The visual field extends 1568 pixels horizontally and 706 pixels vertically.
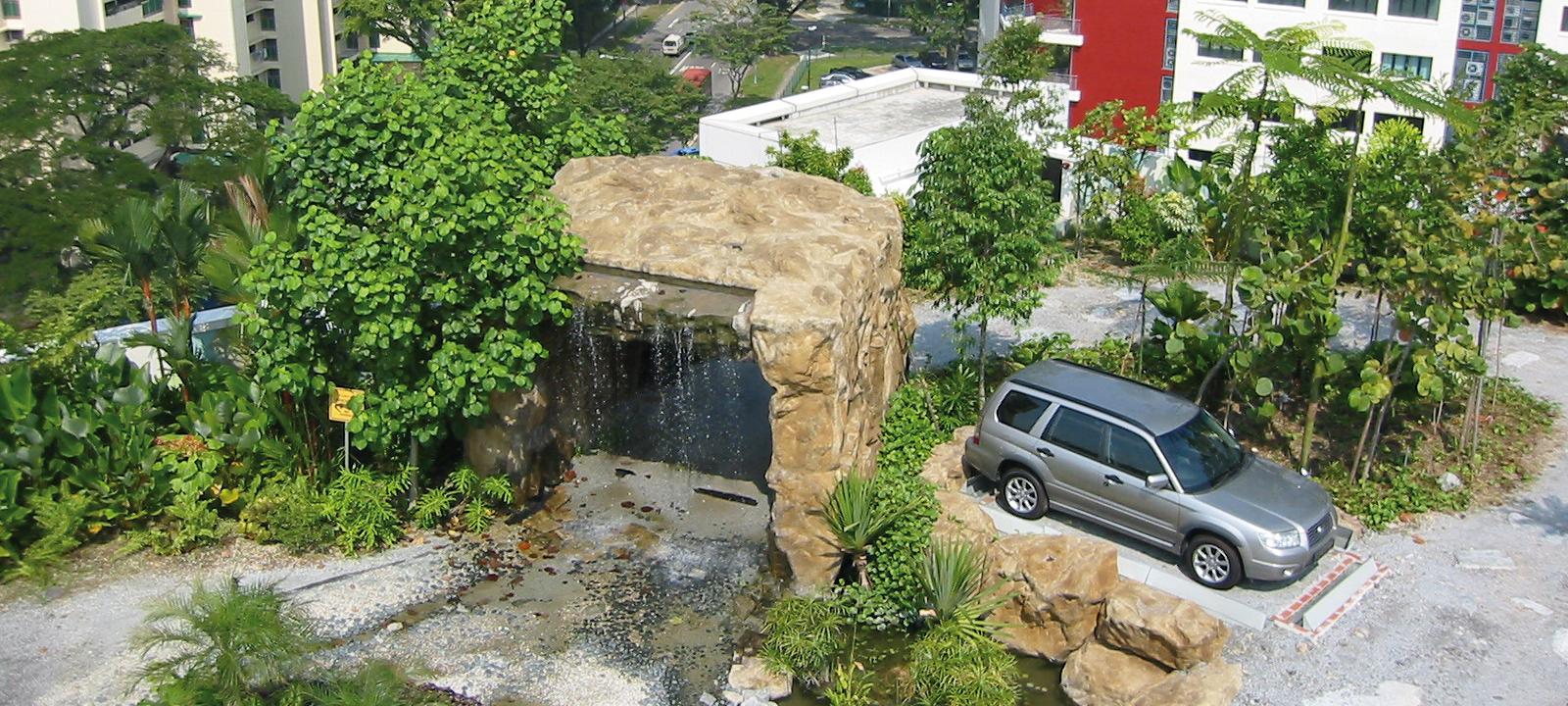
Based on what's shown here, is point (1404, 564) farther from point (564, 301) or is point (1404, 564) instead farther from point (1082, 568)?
point (564, 301)

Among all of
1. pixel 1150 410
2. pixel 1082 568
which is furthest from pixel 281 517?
pixel 1150 410

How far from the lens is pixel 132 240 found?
15070 millimetres

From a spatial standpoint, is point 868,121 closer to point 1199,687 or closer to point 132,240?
point 132,240

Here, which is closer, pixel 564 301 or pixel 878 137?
pixel 564 301

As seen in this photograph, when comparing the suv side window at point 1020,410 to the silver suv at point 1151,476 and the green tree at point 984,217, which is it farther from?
the green tree at point 984,217

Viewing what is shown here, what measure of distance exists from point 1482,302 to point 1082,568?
599 cm

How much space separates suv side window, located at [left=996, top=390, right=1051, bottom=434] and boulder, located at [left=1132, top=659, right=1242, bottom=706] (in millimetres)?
3398

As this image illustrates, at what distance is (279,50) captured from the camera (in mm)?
55250

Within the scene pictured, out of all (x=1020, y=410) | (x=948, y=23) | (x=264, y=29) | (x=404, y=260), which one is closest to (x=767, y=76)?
(x=948, y=23)

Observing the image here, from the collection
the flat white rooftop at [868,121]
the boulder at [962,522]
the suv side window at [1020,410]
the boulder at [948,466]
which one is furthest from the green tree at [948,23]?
the boulder at [962,522]

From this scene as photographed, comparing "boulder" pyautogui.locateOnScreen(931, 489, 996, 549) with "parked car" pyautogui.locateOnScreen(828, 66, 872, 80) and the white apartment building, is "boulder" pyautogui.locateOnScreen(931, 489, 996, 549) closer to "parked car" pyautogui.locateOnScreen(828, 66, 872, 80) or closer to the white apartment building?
the white apartment building

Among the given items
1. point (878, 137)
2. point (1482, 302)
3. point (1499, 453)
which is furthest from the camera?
point (878, 137)

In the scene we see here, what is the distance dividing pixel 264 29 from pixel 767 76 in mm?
24437

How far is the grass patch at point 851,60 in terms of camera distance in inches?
2815
